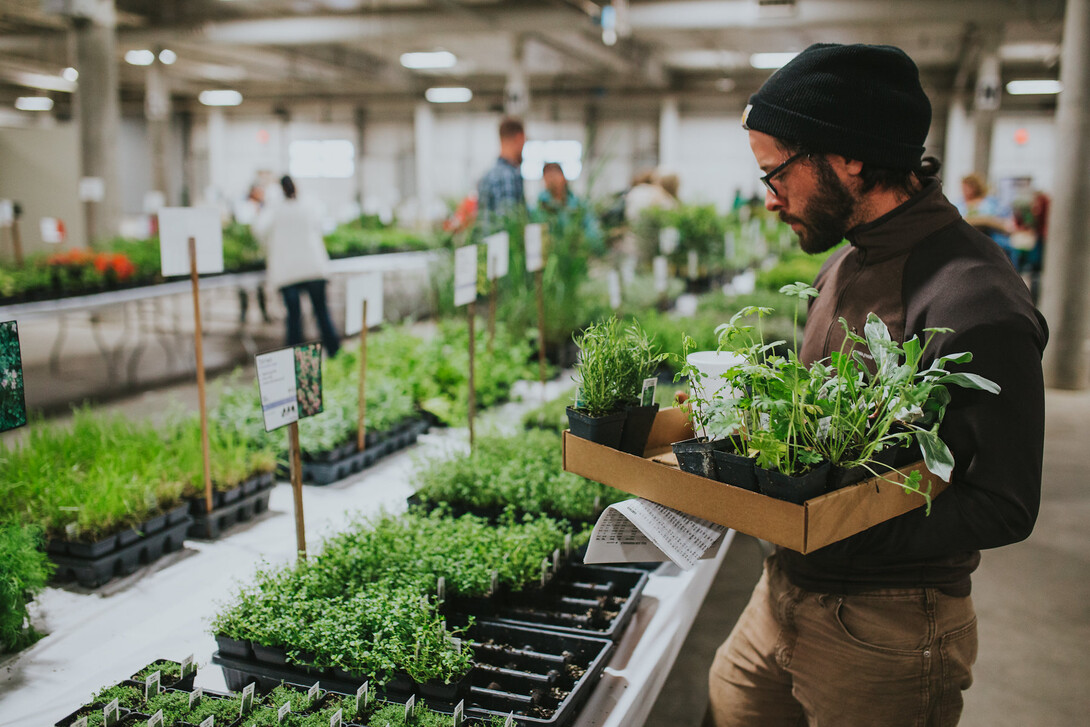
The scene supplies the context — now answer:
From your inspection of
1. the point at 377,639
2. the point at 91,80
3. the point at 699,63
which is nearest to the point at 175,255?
the point at 377,639

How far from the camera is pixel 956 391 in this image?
1.23 metres

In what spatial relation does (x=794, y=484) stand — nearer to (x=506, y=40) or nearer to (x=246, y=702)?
(x=246, y=702)

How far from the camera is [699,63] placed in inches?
718

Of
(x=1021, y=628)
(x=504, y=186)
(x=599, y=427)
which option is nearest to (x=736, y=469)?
(x=599, y=427)

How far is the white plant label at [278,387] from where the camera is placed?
72.2 inches

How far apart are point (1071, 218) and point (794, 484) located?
6982 millimetres

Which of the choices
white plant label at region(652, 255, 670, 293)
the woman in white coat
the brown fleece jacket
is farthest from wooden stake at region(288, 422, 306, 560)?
the woman in white coat

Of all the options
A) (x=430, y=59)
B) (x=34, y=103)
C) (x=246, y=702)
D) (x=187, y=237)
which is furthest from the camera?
(x=34, y=103)

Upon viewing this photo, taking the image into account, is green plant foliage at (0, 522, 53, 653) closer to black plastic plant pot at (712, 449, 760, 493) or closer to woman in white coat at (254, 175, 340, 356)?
black plastic plant pot at (712, 449, 760, 493)

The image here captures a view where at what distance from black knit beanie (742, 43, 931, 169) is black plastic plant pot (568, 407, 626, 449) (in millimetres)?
554

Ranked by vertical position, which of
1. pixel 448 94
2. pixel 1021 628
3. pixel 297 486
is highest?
pixel 448 94

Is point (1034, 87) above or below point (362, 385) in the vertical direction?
above

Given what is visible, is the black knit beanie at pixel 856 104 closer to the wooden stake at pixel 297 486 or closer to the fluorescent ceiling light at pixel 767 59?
the wooden stake at pixel 297 486

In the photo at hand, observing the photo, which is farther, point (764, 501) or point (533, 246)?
point (533, 246)
